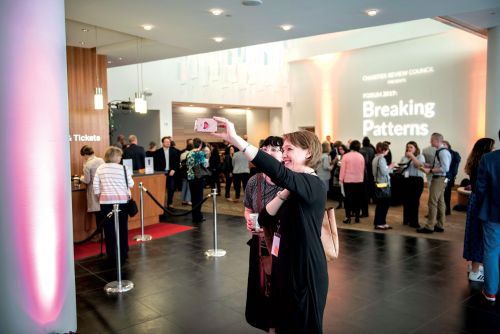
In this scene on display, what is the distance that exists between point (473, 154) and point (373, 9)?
115 inches

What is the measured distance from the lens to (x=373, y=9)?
6.21 m

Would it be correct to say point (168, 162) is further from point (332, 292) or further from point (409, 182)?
point (332, 292)

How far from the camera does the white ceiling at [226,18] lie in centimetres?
582

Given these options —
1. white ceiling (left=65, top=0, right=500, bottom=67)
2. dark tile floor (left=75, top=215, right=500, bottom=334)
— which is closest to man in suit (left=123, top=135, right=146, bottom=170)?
white ceiling (left=65, top=0, right=500, bottom=67)

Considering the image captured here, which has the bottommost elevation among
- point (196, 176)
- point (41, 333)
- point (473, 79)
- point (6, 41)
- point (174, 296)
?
point (174, 296)

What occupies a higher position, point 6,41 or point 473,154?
point 6,41

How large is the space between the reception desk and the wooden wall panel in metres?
1.56

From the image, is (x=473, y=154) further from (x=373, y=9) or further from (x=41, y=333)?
(x=41, y=333)

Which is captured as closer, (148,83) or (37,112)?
(37,112)

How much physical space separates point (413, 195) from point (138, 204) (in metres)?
4.92

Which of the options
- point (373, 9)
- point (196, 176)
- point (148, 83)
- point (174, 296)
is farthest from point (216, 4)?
point (148, 83)

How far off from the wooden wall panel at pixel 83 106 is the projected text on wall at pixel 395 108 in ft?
32.6

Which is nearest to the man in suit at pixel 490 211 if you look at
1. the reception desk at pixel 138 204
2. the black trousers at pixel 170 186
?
the reception desk at pixel 138 204

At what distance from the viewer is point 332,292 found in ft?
13.9
